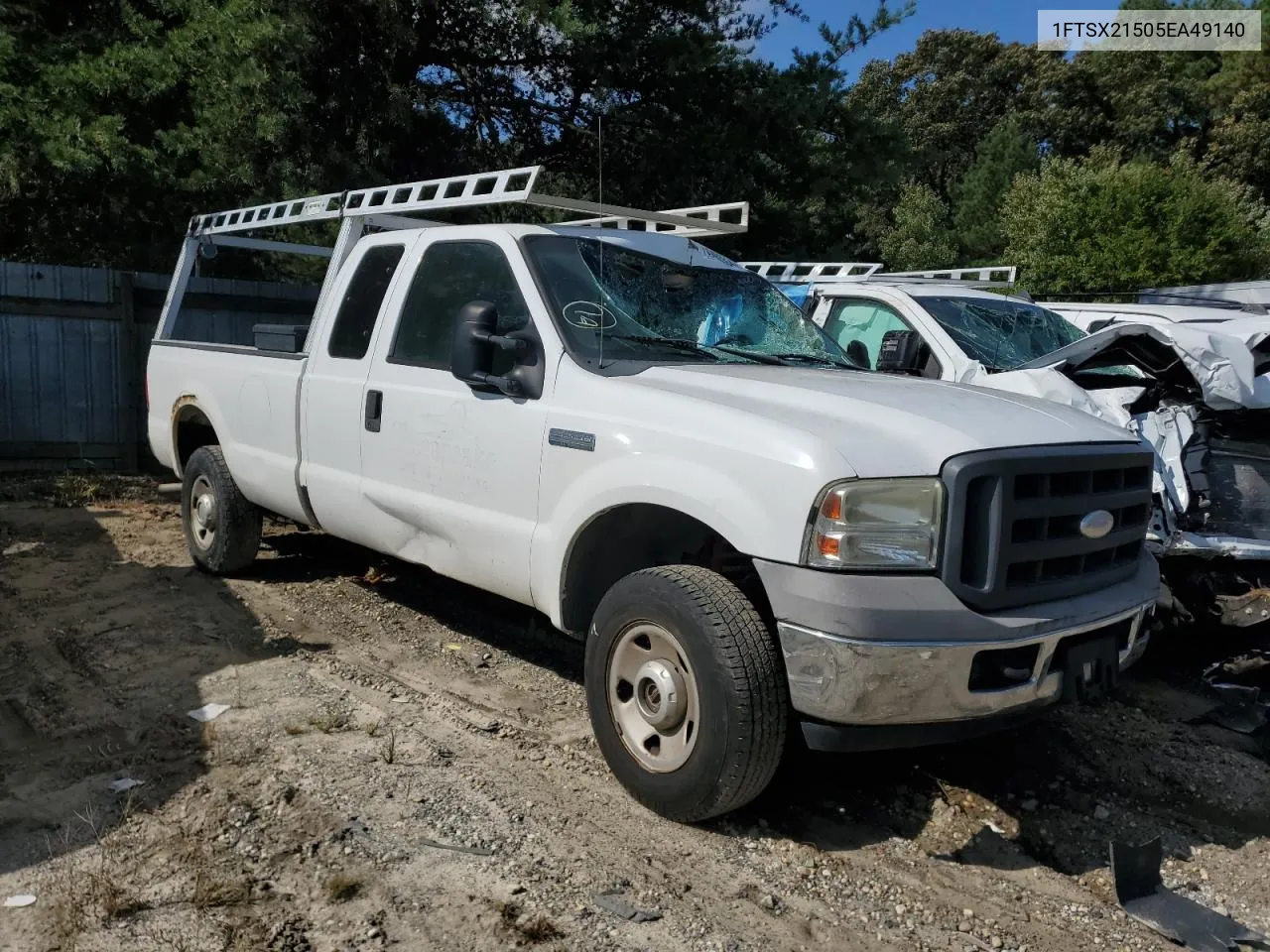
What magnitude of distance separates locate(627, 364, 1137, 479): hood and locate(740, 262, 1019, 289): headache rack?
372cm

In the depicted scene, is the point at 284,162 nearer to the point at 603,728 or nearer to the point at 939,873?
the point at 603,728

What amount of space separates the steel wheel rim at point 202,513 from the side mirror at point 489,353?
9.79 ft

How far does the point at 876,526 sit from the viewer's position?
10.3ft

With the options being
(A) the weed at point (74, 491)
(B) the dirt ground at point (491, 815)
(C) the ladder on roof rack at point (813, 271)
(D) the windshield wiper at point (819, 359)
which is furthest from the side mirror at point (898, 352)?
(A) the weed at point (74, 491)

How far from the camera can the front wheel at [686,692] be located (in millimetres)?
3260

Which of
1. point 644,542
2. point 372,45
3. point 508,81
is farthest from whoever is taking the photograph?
point 508,81

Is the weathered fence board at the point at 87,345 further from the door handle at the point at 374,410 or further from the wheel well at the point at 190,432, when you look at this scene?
the door handle at the point at 374,410

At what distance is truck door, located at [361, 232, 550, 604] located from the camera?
164 inches

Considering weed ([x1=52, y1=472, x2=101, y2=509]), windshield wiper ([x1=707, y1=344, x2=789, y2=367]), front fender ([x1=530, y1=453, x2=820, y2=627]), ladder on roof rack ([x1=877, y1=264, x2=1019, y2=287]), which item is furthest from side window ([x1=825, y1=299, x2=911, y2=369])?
weed ([x1=52, y1=472, x2=101, y2=509])

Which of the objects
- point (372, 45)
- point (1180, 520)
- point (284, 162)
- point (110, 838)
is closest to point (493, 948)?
point (110, 838)

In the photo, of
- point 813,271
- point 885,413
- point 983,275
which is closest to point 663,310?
point 885,413

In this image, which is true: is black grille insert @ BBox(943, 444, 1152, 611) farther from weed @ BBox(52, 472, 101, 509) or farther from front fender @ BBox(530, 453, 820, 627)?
weed @ BBox(52, 472, 101, 509)

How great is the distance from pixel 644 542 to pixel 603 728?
73 centimetres

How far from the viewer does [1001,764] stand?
4.24 meters
